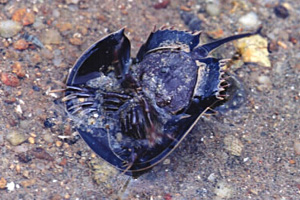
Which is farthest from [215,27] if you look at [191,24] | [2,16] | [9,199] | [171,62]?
[9,199]

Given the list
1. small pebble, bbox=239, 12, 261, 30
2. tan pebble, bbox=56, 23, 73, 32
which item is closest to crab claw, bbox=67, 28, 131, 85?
tan pebble, bbox=56, 23, 73, 32

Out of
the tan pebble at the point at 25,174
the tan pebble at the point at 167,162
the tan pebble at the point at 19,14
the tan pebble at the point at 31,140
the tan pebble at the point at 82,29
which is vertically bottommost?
the tan pebble at the point at 167,162

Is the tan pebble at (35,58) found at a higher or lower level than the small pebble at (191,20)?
higher

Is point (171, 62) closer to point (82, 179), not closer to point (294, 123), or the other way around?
point (82, 179)

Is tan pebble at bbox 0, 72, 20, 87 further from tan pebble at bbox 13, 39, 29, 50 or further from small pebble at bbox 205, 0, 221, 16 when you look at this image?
small pebble at bbox 205, 0, 221, 16

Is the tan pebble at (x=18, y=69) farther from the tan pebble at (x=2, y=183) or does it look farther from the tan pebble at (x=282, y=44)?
the tan pebble at (x=282, y=44)

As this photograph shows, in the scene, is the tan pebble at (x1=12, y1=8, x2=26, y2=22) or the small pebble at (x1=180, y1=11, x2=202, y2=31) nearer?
the tan pebble at (x1=12, y1=8, x2=26, y2=22)

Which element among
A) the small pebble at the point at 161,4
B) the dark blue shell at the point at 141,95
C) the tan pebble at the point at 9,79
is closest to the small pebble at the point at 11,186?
the dark blue shell at the point at 141,95
